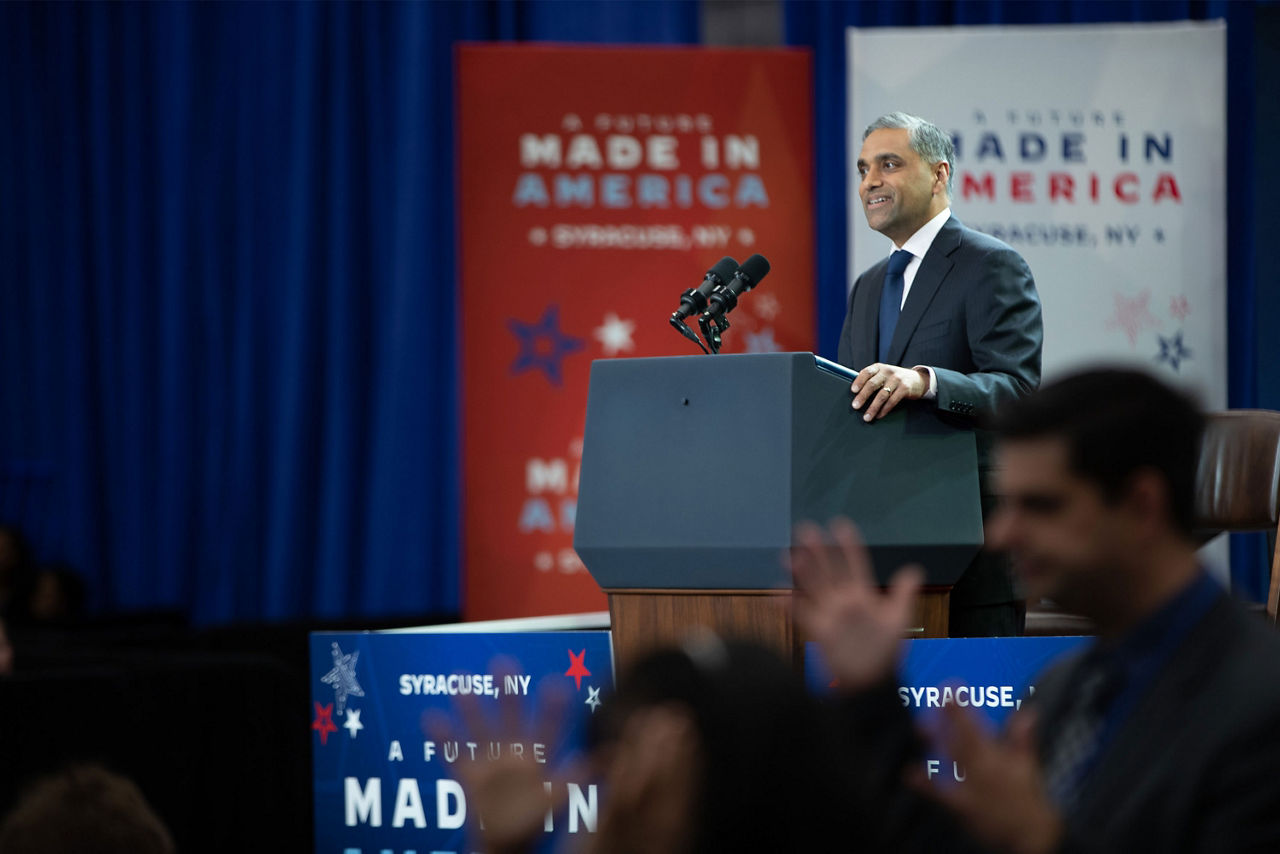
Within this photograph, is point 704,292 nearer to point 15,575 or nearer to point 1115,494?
point 1115,494

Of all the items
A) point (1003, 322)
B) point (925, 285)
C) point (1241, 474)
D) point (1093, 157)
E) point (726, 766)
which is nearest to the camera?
point (726, 766)

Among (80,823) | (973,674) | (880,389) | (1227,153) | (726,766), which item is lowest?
(973,674)

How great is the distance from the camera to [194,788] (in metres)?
3.27

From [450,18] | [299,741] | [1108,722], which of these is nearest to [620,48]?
[450,18]

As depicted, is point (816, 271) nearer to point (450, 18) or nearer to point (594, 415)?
point (450, 18)

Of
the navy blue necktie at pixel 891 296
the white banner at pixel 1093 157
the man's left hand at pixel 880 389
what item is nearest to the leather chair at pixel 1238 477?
the navy blue necktie at pixel 891 296

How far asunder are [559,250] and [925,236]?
2.72 m

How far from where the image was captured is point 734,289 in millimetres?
2508

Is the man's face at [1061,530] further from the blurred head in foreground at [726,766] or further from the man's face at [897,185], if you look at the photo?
the man's face at [897,185]

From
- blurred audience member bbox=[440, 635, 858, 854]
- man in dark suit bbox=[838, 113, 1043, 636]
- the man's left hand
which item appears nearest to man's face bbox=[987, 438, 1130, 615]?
blurred audience member bbox=[440, 635, 858, 854]

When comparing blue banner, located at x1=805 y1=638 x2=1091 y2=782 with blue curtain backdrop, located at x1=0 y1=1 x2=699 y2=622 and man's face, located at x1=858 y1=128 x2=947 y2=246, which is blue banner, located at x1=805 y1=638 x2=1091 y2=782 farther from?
blue curtain backdrop, located at x1=0 y1=1 x2=699 y2=622

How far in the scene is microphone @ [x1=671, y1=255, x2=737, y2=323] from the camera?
2.44 metres

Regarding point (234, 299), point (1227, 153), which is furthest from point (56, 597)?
point (1227, 153)

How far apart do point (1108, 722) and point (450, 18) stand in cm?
525
